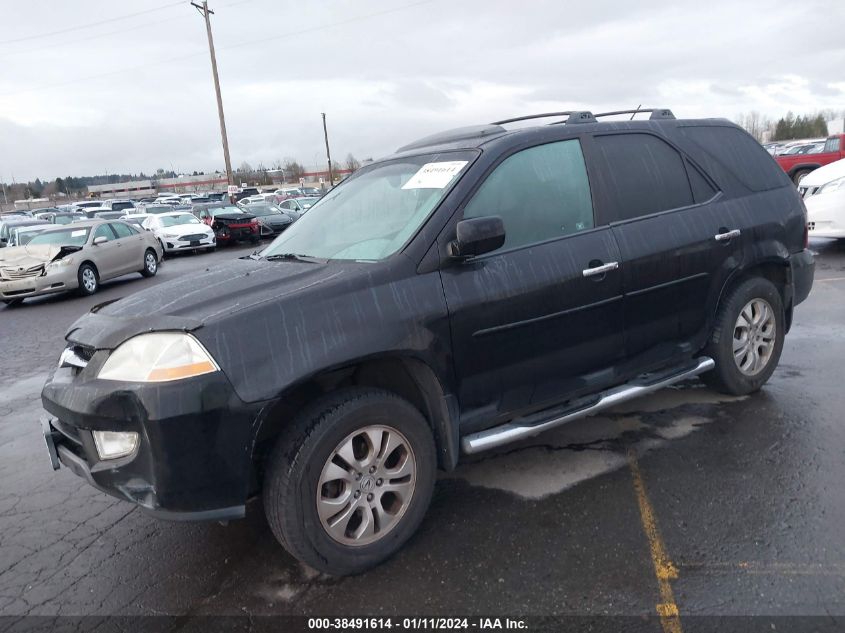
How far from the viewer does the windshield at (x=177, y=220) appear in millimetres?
21359

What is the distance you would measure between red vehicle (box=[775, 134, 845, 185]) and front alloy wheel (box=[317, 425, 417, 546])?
2252cm

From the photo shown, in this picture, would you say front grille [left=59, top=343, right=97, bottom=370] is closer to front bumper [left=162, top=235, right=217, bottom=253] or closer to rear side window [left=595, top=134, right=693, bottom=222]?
rear side window [left=595, top=134, right=693, bottom=222]

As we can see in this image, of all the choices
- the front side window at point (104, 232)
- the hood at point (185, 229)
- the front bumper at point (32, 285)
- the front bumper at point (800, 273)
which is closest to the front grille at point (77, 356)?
the front bumper at point (800, 273)

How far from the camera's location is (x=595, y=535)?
9.97 ft

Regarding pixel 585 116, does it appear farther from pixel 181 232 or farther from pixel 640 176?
pixel 181 232

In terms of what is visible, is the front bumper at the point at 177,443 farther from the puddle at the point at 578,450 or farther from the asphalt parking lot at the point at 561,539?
the puddle at the point at 578,450

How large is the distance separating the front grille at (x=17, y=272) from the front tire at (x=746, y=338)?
12551mm

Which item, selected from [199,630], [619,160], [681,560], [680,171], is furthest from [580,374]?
[199,630]

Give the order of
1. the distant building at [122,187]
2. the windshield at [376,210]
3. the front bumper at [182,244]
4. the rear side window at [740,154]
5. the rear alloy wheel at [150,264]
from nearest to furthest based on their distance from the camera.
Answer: the windshield at [376,210]
the rear side window at [740,154]
the rear alloy wheel at [150,264]
the front bumper at [182,244]
the distant building at [122,187]

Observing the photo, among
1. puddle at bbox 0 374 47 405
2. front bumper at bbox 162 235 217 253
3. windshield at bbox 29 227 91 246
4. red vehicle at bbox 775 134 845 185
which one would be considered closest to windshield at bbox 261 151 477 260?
puddle at bbox 0 374 47 405

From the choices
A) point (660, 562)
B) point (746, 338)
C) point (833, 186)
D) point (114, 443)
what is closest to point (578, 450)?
point (660, 562)

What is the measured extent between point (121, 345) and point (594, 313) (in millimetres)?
2363

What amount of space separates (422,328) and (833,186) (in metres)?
10.2

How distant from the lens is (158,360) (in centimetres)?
254
